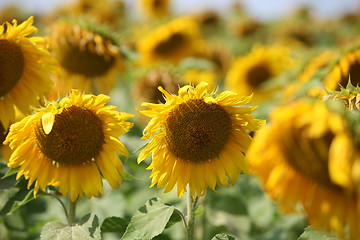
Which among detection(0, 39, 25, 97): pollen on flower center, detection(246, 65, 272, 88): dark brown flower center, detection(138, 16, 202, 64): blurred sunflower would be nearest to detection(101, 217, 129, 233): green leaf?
detection(0, 39, 25, 97): pollen on flower center

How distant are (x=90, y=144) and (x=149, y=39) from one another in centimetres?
245

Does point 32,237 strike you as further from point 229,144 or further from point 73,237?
point 229,144

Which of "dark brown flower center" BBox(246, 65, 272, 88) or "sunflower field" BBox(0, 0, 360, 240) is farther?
"dark brown flower center" BBox(246, 65, 272, 88)

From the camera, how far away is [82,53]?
271cm

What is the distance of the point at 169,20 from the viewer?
13.6ft

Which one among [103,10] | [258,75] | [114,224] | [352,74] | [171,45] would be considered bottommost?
[103,10]

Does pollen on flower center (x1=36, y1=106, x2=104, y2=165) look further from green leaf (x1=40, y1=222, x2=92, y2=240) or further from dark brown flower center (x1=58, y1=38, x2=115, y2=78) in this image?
dark brown flower center (x1=58, y1=38, x2=115, y2=78)

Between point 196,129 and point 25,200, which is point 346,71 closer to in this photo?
point 196,129

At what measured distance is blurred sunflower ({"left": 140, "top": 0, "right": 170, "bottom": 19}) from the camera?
6215mm

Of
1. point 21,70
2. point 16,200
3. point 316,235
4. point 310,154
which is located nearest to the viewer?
point 310,154

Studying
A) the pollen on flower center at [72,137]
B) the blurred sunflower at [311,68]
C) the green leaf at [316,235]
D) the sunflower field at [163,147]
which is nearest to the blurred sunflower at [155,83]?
the sunflower field at [163,147]

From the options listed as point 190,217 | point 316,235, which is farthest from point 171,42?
point 316,235

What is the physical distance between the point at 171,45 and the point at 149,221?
277 cm

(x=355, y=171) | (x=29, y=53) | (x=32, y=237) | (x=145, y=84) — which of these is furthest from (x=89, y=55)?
(x=355, y=171)
